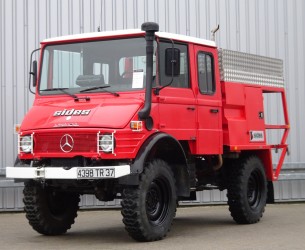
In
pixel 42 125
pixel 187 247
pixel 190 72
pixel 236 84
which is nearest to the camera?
pixel 187 247

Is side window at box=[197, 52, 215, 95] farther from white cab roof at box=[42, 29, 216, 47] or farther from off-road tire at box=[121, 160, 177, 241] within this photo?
off-road tire at box=[121, 160, 177, 241]

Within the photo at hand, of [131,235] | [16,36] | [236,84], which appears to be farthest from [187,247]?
[16,36]

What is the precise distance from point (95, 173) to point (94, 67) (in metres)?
1.79

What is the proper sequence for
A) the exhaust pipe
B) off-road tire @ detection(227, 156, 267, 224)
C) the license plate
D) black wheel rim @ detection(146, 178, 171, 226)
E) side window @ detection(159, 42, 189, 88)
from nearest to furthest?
1. the license plate
2. the exhaust pipe
3. black wheel rim @ detection(146, 178, 171, 226)
4. side window @ detection(159, 42, 189, 88)
5. off-road tire @ detection(227, 156, 267, 224)

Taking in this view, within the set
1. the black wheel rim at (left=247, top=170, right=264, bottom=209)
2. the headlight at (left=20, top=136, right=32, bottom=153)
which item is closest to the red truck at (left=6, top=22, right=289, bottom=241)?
the headlight at (left=20, top=136, right=32, bottom=153)

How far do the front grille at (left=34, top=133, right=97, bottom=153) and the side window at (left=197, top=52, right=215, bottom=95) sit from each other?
2187 millimetres

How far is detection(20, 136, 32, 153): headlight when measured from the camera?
10344mm

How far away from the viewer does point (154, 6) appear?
1619 cm

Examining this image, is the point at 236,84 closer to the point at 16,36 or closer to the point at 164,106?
the point at 164,106

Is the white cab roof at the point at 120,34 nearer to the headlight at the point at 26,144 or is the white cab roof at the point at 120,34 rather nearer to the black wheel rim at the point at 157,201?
the headlight at the point at 26,144

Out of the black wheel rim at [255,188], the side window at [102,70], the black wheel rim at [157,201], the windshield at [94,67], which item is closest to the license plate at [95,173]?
the black wheel rim at [157,201]

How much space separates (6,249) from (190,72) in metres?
3.56

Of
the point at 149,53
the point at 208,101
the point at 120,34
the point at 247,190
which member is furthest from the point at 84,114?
the point at 247,190

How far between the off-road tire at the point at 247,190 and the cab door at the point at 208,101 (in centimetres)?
84
